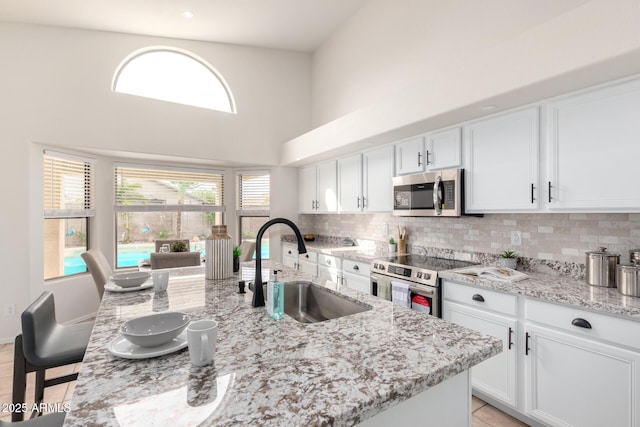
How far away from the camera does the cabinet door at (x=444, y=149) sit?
104 inches

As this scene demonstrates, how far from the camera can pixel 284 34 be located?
14.6 ft

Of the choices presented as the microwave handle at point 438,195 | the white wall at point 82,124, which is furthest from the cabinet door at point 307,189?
the microwave handle at point 438,195

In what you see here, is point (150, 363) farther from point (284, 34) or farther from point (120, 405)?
point (284, 34)

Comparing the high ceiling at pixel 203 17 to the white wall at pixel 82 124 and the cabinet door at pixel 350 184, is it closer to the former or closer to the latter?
the white wall at pixel 82 124

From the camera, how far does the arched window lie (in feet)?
13.1

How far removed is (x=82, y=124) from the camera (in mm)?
3586

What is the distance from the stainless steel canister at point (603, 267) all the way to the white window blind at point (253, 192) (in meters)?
3.96

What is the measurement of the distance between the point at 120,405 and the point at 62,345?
1268 millimetres

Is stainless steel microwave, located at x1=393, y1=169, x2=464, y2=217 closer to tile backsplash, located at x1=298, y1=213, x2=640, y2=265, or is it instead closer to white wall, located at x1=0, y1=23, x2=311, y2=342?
tile backsplash, located at x1=298, y1=213, x2=640, y2=265

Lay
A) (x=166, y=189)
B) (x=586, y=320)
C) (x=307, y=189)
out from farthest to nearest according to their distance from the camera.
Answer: (x=307, y=189) < (x=166, y=189) < (x=586, y=320)

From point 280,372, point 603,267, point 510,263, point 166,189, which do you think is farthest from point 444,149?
point 166,189

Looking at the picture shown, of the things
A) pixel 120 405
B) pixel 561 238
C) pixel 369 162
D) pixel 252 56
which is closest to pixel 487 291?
pixel 561 238

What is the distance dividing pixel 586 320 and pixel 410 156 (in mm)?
1852

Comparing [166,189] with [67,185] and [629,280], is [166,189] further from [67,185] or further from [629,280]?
[629,280]
